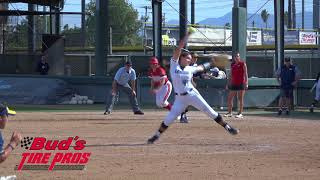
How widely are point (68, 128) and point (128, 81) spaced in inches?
199

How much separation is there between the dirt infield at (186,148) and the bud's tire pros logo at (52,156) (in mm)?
169

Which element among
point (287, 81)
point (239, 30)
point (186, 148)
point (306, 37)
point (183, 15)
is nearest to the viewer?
point (186, 148)

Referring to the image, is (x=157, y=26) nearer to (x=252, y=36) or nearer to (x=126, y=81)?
(x=126, y=81)

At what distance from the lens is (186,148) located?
12703mm

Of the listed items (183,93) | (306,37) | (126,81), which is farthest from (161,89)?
(306,37)

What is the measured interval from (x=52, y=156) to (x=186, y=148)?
2597 millimetres

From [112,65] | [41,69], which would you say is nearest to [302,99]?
[41,69]

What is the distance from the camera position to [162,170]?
10242mm

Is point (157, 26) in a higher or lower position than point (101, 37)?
higher

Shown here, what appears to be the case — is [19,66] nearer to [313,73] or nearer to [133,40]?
[313,73]

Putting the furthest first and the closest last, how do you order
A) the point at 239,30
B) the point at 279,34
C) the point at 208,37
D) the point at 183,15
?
1. the point at 208,37
2. the point at 183,15
3. the point at 279,34
4. the point at 239,30

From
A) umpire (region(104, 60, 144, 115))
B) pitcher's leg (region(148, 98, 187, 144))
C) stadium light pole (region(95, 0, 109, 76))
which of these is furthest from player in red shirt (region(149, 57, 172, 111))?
stadium light pole (region(95, 0, 109, 76))

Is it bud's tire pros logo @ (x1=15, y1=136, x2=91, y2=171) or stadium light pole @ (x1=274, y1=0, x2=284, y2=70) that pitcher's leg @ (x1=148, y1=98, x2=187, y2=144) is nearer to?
bud's tire pros logo @ (x1=15, y1=136, x2=91, y2=171)

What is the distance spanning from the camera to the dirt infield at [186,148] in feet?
32.7
